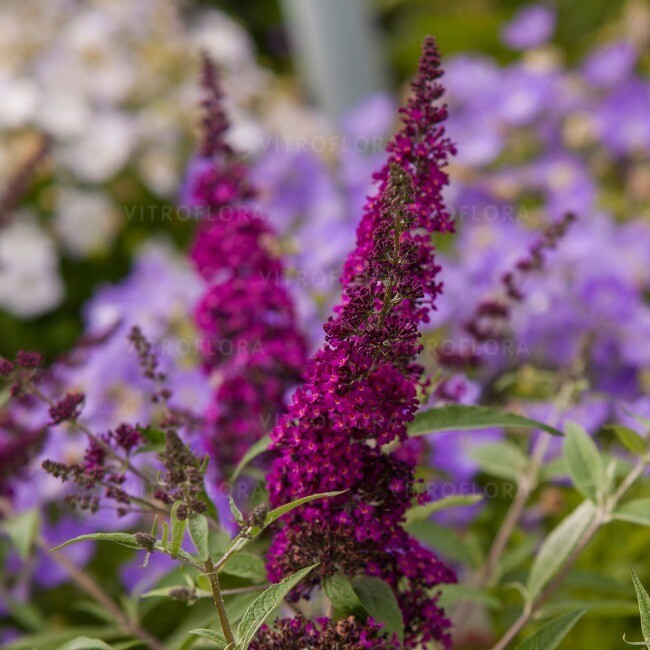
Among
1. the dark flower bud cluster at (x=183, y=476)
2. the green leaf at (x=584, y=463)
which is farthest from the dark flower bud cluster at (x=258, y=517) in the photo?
the green leaf at (x=584, y=463)

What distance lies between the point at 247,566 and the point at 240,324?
308 mm

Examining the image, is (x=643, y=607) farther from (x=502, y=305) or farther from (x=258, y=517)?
(x=502, y=305)

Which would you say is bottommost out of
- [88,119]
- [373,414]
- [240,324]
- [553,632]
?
[553,632]

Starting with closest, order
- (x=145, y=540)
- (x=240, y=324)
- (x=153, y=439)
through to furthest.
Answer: (x=145, y=540) < (x=153, y=439) < (x=240, y=324)

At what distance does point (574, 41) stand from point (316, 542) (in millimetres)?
3753

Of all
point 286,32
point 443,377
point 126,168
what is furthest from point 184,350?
point 286,32

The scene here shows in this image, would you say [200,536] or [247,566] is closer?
[200,536]

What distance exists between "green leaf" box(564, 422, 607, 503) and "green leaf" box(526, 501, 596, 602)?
0.06 metres

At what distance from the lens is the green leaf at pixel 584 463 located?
84 cm

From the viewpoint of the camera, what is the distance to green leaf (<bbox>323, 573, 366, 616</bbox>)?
2.23 feet

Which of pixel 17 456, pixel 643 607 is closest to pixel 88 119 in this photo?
pixel 17 456

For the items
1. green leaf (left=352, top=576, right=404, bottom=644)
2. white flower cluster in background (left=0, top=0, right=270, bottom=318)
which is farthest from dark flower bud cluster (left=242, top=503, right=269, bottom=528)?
white flower cluster in background (left=0, top=0, right=270, bottom=318)

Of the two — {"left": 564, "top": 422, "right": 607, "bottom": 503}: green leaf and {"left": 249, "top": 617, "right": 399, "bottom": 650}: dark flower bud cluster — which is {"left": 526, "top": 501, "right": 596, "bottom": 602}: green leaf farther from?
{"left": 249, "top": 617, "right": 399, "bottom": 650}: dark flower bud cluster

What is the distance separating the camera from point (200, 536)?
633mm
